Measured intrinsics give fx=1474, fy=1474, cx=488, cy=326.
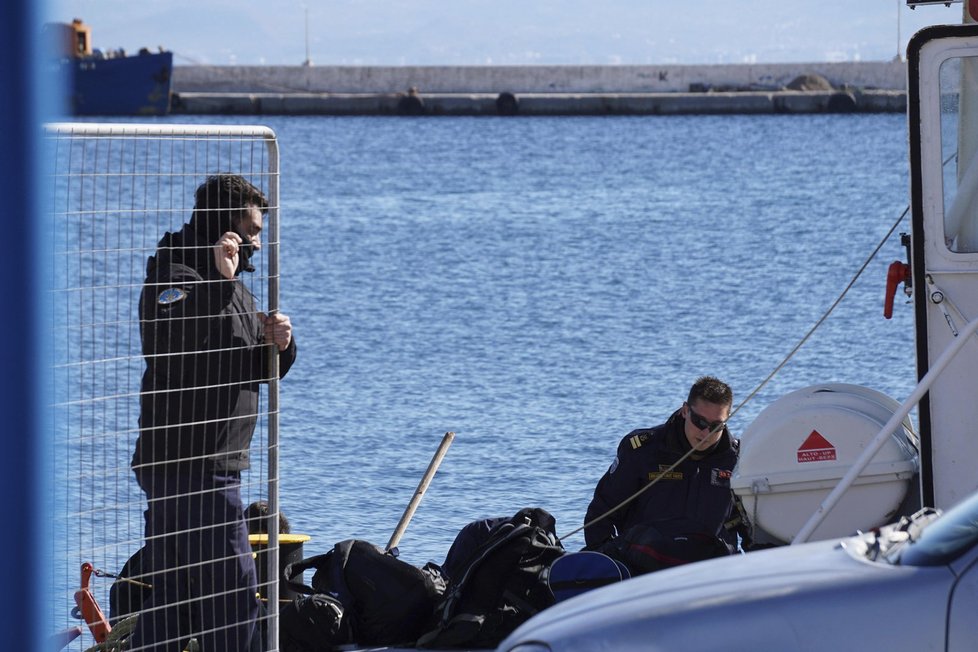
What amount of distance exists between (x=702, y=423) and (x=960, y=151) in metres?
1.67

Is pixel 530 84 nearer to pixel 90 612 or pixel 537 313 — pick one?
pixel 537 313

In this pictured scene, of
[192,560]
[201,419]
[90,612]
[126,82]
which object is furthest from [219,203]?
[126,82]

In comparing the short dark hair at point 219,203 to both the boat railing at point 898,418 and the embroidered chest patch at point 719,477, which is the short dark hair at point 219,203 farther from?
the embroidered chest patch at point 719,477

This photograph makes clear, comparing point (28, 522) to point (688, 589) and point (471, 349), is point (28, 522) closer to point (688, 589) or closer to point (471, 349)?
point (688, 589)

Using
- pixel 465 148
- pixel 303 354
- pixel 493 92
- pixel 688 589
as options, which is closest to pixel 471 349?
pixel 303 354

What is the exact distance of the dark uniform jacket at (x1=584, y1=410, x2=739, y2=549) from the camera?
21.4 ft

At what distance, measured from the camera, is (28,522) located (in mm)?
1963

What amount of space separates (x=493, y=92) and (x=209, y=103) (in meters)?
23.2

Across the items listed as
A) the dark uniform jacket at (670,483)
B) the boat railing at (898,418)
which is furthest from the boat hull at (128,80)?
the boat railing at (898,418)

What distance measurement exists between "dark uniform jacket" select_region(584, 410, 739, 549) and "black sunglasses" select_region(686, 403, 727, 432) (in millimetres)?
92

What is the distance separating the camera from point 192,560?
16.2 feet

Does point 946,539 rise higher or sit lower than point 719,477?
higher

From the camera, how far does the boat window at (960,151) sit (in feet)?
17.6

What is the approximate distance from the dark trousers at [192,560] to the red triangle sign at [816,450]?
226cm
